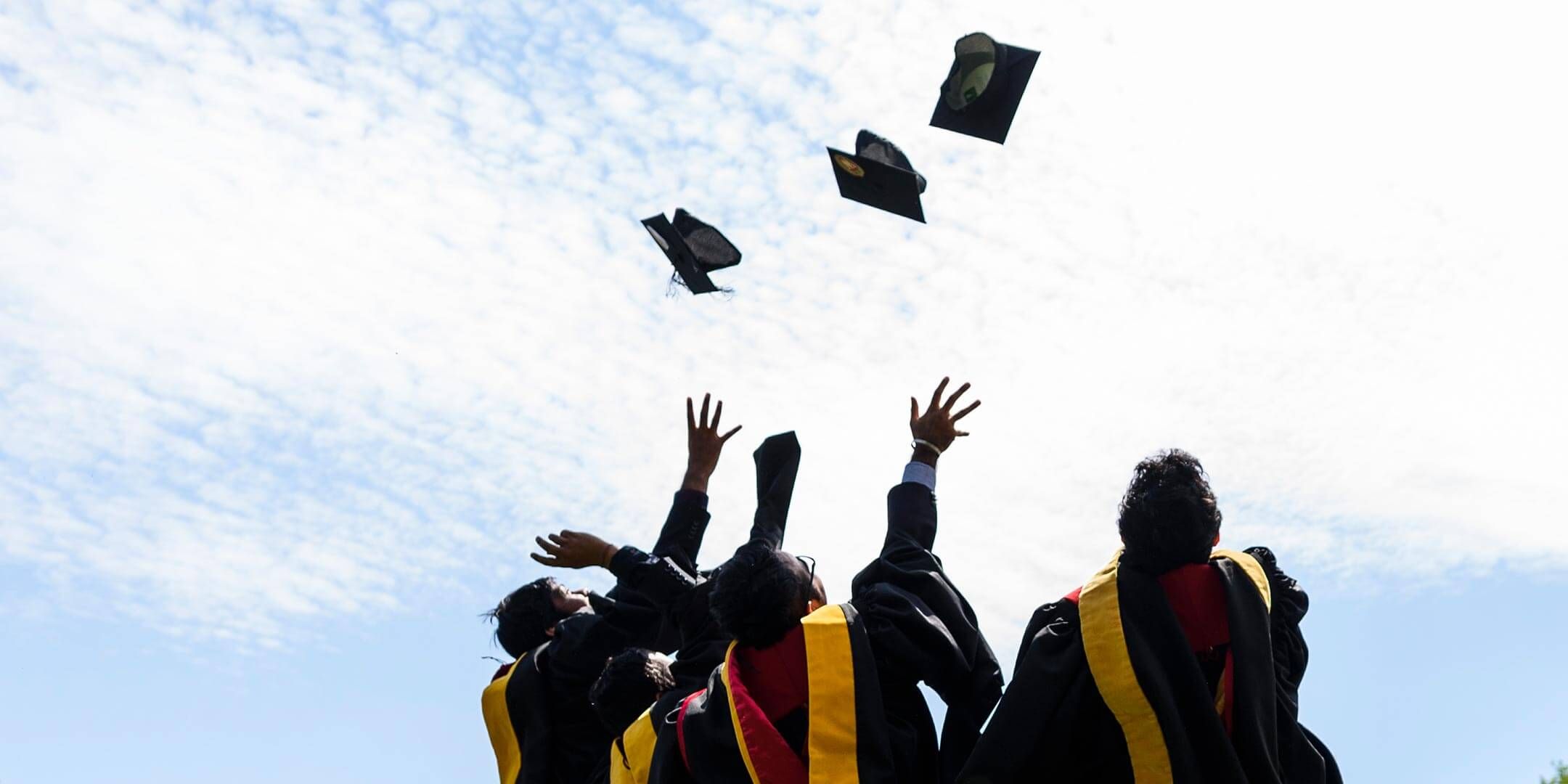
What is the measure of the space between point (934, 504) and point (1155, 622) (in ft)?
3.89

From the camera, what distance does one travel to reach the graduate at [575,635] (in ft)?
17.2

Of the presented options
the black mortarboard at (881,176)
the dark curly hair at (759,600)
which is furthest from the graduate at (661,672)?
the black mortarboard at (881,176)

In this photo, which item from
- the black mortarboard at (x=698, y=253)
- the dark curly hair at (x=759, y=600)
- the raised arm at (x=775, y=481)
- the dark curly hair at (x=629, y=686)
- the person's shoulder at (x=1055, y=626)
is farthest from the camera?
Answer: the black mortarboard at (x=698, y=253)

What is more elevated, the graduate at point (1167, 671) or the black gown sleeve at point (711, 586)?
the black gown sleeve at point (711, 586)

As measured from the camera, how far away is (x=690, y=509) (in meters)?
5.54

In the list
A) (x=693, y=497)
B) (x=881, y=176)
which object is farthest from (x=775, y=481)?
(x=881, y=176)

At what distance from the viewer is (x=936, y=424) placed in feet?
16.5

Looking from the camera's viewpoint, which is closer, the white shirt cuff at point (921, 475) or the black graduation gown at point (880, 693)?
the black graduation gown at point (880, 693)

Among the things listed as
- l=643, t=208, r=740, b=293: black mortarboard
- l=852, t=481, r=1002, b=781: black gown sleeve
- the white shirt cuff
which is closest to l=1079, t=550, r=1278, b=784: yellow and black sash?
l=852, t=481, r=1002, b=781: black gown sleeve

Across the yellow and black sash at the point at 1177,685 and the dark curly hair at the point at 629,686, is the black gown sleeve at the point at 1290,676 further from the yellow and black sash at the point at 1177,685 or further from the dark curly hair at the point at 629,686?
the dark curly hair at the point at 629,686

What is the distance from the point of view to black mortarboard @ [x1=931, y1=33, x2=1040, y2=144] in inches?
292

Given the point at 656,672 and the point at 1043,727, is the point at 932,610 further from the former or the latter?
the point at 656,672

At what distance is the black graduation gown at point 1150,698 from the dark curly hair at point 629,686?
1.41 meters

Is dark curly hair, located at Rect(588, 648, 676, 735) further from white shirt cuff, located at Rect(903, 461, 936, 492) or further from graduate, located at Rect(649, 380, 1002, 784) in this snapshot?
white shirt cuff, located at Rect(903, 461, 936, 492)
